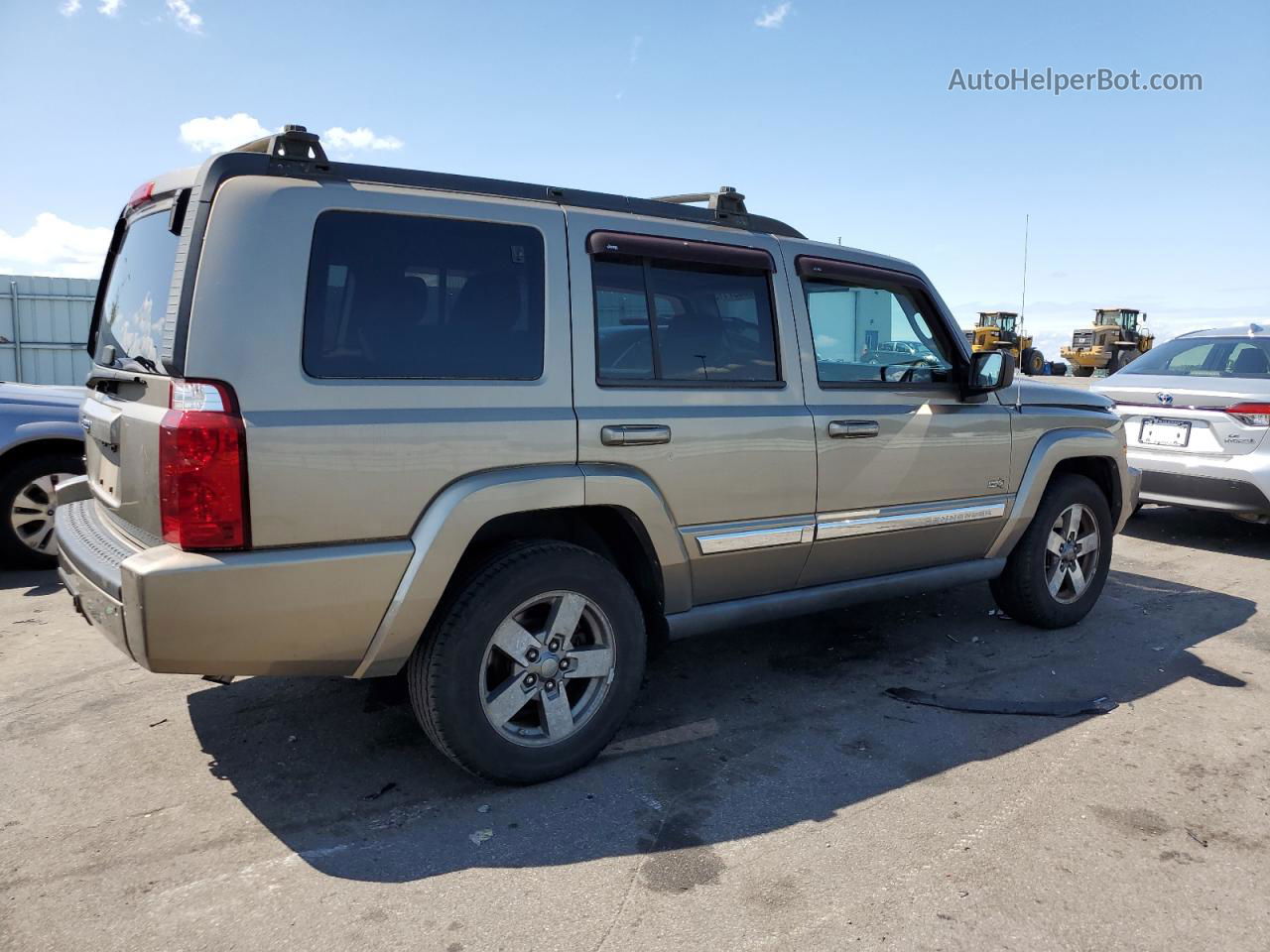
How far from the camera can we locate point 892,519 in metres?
4.16

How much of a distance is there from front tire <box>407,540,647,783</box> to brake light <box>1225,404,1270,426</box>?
556 centimetres

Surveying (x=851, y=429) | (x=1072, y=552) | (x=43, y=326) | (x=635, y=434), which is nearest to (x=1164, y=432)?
(x=1072, y=552)

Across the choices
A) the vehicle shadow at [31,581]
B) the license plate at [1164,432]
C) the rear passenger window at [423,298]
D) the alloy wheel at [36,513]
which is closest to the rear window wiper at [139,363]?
the rear passenger window at [423,298]

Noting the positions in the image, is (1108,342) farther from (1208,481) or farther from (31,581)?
(31,581)

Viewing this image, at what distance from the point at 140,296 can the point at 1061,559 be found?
181 inches

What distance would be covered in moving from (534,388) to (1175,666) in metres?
3.57

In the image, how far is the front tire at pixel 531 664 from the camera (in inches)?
119

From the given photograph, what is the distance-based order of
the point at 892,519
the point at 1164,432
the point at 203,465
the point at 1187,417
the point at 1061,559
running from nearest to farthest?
the point at 203,465 → the point at 892,519 → the point at 1061,559 → the point at 1187,417 → the point at 1164,432

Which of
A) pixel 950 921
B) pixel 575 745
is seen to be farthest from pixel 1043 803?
pixel 575 745

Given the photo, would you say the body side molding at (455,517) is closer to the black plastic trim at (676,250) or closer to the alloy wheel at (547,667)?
the alloy wheel at (547,667)

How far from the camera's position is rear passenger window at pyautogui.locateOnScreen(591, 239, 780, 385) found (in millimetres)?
3379

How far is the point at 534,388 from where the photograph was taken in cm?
314

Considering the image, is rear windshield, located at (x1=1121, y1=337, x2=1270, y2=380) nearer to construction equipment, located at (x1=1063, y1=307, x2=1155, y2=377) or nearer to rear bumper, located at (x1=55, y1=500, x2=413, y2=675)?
rear bumper, located at (x1=55, y1=500, x2=413, y2=675)

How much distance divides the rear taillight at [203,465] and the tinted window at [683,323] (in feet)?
4.17
